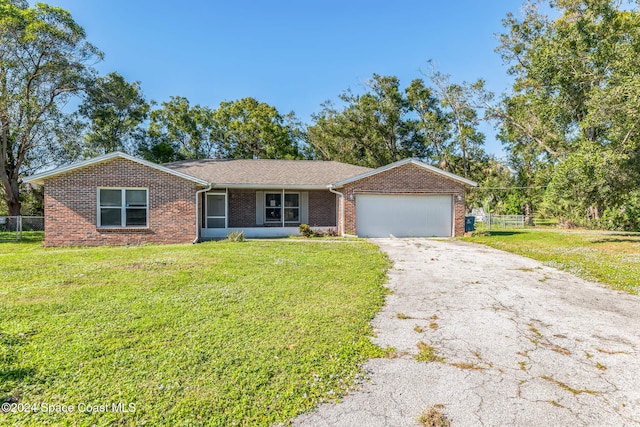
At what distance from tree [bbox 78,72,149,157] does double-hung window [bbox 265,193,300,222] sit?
634 inches

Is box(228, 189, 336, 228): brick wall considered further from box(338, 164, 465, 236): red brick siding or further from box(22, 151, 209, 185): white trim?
box(22, 151, 209, 185): white trim

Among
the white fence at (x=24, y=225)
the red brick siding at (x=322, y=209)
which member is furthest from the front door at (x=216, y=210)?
the white fence at (x=24, y=225)

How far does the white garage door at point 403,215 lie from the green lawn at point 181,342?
8.14 metres

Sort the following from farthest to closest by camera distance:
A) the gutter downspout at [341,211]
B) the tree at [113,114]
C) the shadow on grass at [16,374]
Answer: the tree at [113,114] < the gutter downspout at [341,211] < the shadow on grass at [16,374]

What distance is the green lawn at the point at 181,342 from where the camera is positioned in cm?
269

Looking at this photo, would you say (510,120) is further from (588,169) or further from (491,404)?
(491,404)

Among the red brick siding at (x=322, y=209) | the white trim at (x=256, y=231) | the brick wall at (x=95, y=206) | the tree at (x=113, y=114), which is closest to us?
the brick wall at (x=95, y=206)

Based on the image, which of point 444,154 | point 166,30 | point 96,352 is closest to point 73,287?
point 96,352

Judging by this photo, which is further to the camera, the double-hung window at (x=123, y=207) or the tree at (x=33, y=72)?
the tree at (x=33, y=72)

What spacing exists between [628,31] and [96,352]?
2470cm

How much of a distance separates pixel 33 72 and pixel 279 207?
1779 cm

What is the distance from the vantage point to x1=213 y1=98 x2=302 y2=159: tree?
105 ft

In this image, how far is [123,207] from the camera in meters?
12.8

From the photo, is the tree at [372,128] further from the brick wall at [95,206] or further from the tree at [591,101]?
the brick wall at [95,206]
